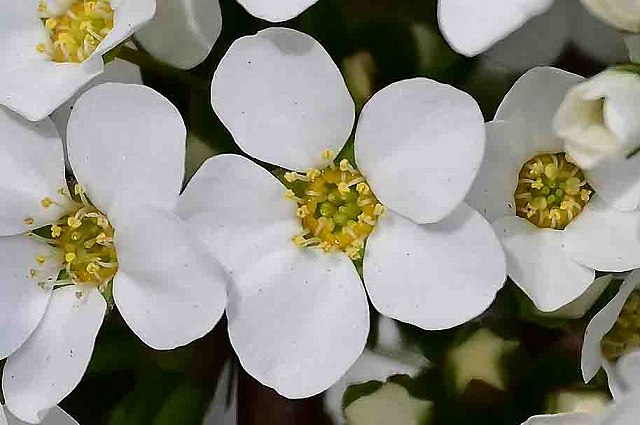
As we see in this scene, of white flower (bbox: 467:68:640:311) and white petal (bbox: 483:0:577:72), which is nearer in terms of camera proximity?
white flower (bbox: 467:68:640:311)

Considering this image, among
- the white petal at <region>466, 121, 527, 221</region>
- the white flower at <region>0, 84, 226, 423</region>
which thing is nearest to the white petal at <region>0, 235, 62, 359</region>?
the white flower at <region>0, 84, 226, 423</region>

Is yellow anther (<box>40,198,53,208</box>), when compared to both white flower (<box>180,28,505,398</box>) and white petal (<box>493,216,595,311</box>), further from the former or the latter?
white petal (<box>493,216,595,311</box>)

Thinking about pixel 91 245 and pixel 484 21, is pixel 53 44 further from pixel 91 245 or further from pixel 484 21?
pixel 484 21

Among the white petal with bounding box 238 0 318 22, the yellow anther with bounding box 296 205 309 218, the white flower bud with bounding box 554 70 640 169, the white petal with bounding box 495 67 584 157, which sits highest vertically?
the white petal with bounding box 238 0 318 22

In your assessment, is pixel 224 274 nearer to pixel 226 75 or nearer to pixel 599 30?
pixel 226 75

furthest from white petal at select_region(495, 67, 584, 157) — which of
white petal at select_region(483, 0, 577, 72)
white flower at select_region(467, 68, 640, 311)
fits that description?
white petal at select_region(483, 0, 577, 72)

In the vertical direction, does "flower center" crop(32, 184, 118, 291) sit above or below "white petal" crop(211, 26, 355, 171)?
below

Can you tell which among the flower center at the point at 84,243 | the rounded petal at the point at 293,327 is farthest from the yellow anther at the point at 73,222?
the rounded petal at the point at 293,327

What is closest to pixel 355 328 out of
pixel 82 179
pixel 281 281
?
pixel 281 281
